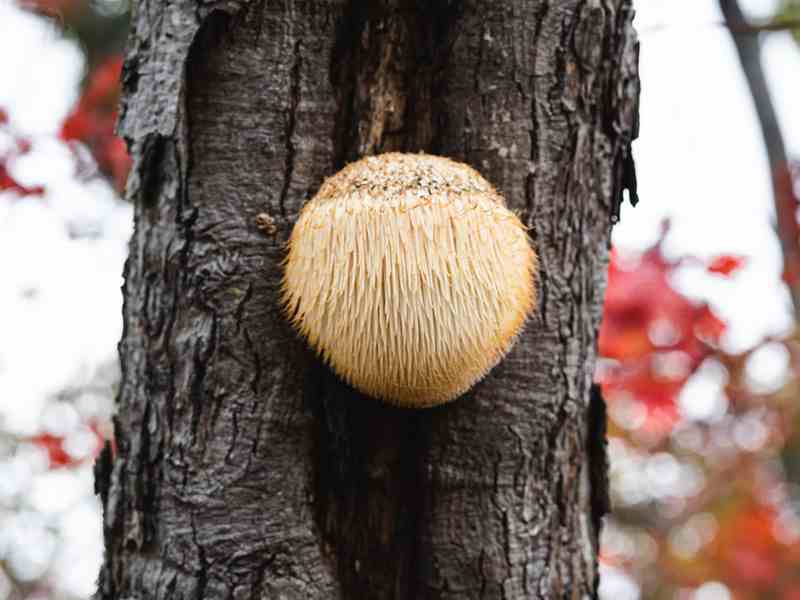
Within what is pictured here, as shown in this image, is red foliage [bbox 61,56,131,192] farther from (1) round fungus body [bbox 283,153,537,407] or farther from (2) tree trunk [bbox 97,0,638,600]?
(1) round fungus body [bbox 283,153,537,407]

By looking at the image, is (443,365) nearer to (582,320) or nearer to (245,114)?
(582,320)

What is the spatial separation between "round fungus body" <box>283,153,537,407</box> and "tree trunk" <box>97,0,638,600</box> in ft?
0.72

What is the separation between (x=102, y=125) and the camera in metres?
4.84

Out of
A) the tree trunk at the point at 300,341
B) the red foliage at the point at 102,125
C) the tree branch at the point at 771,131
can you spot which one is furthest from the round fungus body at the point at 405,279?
the red foliage at the point at 102,125

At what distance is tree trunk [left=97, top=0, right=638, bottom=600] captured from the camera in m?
1.79

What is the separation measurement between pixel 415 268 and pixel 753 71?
284 cm

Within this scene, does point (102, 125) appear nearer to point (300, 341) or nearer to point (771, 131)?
point (300, 341)

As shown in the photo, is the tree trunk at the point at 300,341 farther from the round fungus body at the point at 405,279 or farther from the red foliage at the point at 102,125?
the red foliage at the point at 102,125

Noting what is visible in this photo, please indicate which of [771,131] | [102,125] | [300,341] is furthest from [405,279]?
[102,125]

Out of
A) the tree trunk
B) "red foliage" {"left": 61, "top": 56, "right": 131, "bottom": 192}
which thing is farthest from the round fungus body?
"red foliage" {"left": 61, "top": 56, "right": 131, "bottom": 192}

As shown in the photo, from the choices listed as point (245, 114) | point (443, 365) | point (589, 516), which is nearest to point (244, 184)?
point (245, 114)

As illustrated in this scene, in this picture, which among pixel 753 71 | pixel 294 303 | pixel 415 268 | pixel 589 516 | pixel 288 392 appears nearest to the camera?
pixel 415 268

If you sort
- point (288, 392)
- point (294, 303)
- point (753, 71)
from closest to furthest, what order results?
point (294, 303) → point (288, 392) → point (753, 71)

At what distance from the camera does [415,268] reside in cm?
155
